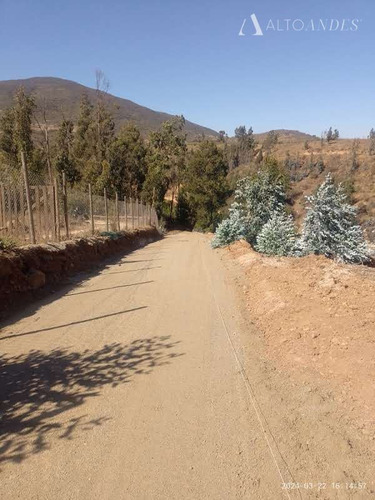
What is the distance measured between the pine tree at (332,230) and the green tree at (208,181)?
27.0 meters

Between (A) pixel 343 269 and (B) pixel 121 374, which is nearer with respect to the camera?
(B) pixel 121 374

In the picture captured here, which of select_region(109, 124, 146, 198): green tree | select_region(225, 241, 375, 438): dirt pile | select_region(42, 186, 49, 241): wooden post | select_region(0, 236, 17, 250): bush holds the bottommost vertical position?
select_region(225, 241, 375, 438): dirt pile

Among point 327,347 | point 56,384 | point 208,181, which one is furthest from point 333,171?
point 56,384

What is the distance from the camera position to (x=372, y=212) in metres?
44.6

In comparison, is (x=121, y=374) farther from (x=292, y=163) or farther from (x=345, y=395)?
(x=292, y=163)

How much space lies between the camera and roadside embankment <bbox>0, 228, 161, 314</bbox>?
25.1ft

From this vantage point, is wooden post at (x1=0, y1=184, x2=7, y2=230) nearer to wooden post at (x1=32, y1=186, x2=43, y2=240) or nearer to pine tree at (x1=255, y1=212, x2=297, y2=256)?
wooden post at (x1=32, y1=186, x2=43, y2=240)

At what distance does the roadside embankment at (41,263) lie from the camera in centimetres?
765

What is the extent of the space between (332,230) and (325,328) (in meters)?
9.72

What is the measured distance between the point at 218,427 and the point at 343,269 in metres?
5.25

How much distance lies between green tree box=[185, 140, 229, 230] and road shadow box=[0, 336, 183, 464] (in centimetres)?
3613

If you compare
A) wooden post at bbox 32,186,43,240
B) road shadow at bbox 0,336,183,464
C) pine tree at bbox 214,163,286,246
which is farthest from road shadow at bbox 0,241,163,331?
pine tree at bbox 214,163,286,246

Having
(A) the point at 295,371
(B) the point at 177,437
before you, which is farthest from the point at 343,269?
(B) the point at 177,437

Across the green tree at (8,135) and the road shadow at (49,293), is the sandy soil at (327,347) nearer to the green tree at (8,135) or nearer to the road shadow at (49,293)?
the road shadow at (49,293)
